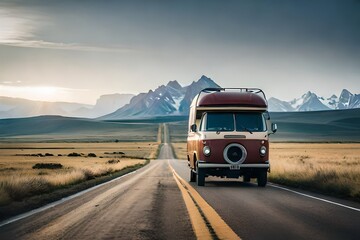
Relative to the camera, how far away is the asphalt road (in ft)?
28.3

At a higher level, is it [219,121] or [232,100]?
[232,100]

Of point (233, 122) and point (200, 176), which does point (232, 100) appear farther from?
point (200, 176)

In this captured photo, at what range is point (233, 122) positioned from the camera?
787 inches

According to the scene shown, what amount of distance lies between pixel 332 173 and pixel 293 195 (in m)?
5.48

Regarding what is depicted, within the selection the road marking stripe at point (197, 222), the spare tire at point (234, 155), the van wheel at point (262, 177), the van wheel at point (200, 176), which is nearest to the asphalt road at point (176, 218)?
the road marking stripe at point (197, 222)

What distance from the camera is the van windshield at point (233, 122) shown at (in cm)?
1986

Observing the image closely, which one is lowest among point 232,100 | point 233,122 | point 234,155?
point 234,155

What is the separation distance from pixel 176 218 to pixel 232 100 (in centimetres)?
1024

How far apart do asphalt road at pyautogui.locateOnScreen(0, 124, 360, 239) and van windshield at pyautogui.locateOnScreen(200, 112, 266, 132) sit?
5.00 metres

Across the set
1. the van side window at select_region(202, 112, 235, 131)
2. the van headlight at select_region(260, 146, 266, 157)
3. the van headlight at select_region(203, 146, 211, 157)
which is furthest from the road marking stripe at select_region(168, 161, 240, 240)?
the van side window at select_region(202, 112, 235, 131)

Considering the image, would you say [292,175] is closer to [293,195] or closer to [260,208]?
[293,195]

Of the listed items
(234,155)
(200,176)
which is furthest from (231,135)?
(200,176)

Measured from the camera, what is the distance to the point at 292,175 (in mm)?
23531

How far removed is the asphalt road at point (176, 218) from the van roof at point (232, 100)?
5690mm
